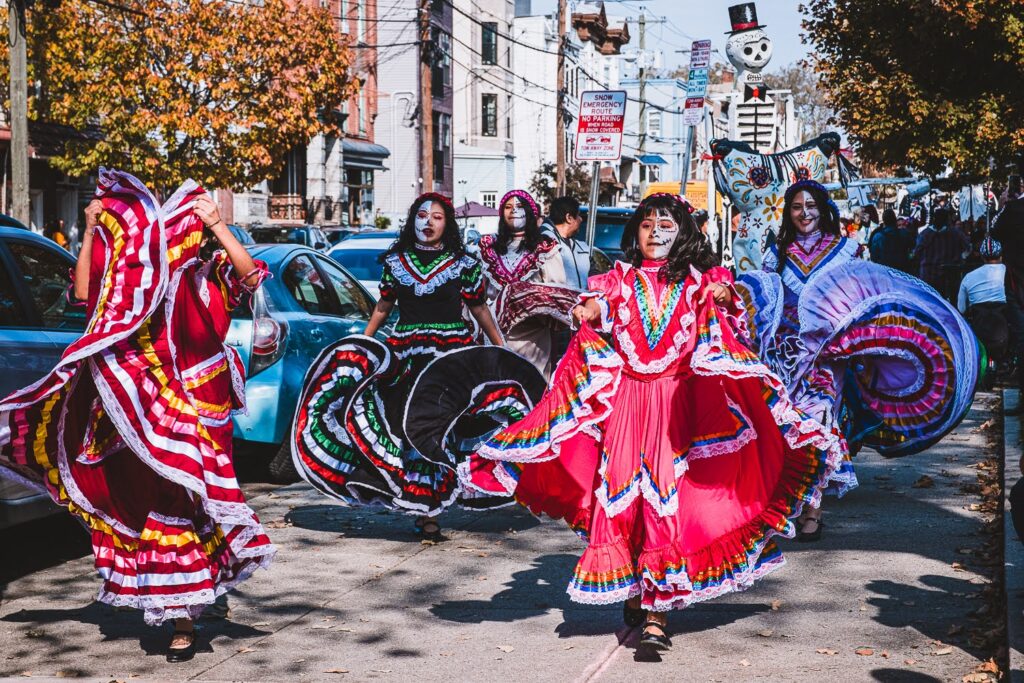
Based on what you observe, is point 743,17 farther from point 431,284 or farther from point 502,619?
point 502,619

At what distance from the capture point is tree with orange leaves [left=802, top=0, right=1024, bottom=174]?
21.1 m

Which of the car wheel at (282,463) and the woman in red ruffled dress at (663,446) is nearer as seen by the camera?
the woman in red ruffled dress at (663,446)

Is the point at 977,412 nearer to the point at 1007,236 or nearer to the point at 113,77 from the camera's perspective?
the point at 1007,236

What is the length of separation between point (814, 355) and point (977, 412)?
624 centimetres

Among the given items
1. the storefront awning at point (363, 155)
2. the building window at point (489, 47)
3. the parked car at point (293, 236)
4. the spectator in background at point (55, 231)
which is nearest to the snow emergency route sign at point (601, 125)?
the parked car at point (293, 236)

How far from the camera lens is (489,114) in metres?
62.9

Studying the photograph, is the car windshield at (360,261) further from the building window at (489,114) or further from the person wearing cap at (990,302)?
the building window at (489,114)

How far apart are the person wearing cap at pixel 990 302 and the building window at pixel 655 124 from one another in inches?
2847

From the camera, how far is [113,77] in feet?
92.1

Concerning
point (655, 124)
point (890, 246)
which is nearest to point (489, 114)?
point (655, 124)

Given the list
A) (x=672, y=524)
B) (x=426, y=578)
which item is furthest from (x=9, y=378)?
(x=672, y=524)

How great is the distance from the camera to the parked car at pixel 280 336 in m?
9.01

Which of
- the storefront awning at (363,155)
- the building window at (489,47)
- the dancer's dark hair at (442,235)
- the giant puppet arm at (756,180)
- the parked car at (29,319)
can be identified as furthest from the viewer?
the building window at (489,47)

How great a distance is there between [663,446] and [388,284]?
2846 mm
